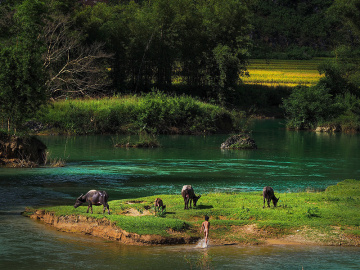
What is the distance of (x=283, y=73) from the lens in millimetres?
99000

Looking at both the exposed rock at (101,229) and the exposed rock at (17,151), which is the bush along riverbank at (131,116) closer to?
the exposed rock at (17,151)

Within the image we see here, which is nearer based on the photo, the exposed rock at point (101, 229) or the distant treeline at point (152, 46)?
the exposed rock at point (101, 229)

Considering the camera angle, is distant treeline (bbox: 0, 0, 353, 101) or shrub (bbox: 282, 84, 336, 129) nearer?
distant treeline (bbox: 0, 0, 353, 101)

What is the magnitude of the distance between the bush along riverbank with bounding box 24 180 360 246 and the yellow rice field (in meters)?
65.3

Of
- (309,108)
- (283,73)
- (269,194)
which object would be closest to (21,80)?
(269,194)

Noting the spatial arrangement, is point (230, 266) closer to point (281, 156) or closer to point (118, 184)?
point (118, 184)

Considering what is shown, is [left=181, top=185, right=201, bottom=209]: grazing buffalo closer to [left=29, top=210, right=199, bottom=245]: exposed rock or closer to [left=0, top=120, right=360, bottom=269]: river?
[left=29, top=210, right=199, bottom=245]: exposed rock

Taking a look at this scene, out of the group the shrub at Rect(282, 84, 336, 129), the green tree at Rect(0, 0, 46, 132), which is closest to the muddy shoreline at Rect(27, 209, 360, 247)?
the green tree at Rect(0, 0, 46, 132)

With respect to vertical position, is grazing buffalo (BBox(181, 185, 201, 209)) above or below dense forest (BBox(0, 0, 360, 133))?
below

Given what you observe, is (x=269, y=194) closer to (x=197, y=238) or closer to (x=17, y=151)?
(x=197, y=238)

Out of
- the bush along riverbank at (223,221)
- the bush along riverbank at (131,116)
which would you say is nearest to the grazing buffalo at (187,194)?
the bush along riverbank at (223,221)

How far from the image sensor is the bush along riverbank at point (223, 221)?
15453 millimetres

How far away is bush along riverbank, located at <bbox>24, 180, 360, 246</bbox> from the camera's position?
608 inches

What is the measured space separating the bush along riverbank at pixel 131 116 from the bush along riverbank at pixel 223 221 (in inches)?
1245
